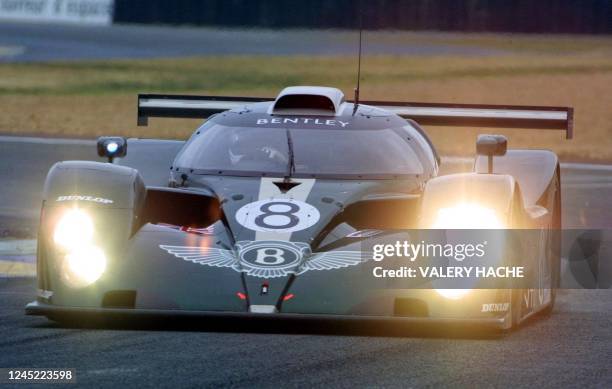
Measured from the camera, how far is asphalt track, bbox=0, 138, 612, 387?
780 cm

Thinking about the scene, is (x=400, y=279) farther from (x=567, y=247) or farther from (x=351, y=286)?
(x=567, y=247)

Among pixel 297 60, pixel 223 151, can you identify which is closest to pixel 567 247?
pixel 223 151

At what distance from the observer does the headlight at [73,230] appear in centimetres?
957

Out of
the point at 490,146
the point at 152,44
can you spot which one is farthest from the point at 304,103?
the point at 152,44

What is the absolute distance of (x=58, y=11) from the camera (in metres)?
50.8

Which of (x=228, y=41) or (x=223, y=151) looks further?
(x=228, y=41)

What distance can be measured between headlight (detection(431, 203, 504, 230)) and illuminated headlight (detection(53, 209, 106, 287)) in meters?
1.91

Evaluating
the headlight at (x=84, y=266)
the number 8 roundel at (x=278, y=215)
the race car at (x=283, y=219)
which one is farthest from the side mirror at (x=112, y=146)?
the headlight at (x=84, y=266)

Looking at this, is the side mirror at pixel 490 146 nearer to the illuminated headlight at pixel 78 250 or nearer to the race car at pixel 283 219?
the race car at pixel 283 219

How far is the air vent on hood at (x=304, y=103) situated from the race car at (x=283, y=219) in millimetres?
11

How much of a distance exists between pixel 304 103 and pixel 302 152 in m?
0.72

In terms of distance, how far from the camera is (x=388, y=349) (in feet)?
29.0

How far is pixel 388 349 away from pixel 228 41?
132ft

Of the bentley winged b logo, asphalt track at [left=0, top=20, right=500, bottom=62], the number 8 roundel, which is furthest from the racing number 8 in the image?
asphalt track at [left=0, top=20, right=500, bottom=62]
